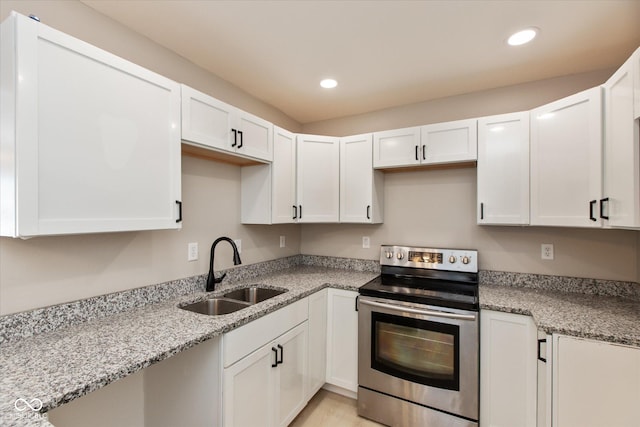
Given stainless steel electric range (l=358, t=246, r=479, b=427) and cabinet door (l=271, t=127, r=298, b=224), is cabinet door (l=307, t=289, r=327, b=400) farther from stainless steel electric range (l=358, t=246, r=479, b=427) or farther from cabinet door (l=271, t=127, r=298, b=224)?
cabinet door (l=271, t=127, r=298, b=224)

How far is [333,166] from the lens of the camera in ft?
9.05

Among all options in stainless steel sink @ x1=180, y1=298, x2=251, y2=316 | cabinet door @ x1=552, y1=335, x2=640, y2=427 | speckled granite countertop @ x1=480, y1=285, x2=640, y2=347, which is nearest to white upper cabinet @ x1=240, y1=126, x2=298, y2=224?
stainless steel sink @ x1=180, y1=298, x2=251, y2=316

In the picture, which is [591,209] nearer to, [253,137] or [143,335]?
[253,137]

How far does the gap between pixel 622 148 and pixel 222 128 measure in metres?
2.23

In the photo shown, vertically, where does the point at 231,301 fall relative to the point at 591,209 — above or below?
below

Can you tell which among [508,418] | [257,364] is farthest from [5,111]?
[508,418]

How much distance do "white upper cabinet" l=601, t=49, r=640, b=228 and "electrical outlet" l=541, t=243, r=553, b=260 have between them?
658 mm

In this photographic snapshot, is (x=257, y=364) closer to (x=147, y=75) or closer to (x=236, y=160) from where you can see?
(x=236, y=160)

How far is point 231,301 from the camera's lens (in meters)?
1.94

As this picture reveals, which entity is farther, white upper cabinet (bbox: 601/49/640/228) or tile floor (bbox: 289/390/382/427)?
tile floor (bbox: 289/390/382/427)

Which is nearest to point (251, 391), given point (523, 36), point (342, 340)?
point (342, 340)

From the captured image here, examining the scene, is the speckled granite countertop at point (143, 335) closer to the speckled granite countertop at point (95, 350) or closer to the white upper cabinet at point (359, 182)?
the speckled granite countertop at point (95, 350)

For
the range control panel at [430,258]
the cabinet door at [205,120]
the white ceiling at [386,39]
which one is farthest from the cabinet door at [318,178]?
the cabinet door at [205,120]

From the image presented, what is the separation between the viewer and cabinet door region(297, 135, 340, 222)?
2.65 meters
